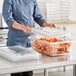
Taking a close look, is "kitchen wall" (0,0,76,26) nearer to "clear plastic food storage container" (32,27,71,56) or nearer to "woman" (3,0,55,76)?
"woman" (3,0,55,76)

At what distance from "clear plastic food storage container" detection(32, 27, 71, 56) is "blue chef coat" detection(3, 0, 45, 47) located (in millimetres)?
487

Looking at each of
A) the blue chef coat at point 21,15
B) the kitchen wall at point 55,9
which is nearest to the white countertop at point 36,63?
the blue chef coat at point 21,15

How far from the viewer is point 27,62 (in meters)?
1.40

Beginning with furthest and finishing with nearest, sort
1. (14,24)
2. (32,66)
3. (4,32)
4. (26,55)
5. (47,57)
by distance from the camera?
(4,32) < (14,24) < (47,57) < (26,55) < (32,66)

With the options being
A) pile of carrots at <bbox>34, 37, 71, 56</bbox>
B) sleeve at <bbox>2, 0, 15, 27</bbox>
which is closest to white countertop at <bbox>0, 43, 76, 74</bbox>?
pile of carrots at <bbox>34, 37, 71, 56</bbox>

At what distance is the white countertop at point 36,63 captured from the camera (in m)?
1.28

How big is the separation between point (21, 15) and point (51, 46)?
2.19 feet

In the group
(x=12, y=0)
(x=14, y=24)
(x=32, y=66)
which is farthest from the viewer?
(x=12, y=0)

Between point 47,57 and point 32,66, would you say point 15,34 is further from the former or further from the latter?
point 32,66

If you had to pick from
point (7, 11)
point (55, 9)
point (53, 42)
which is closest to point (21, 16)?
point (7, 11)

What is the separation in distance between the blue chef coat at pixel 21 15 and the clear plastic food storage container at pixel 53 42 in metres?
0.49

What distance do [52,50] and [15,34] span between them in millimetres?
715

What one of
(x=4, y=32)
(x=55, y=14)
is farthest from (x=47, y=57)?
(x=55, y=14)

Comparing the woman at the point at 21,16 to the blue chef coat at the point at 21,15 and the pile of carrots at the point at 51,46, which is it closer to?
the blue chef coat at the point at 21,15
